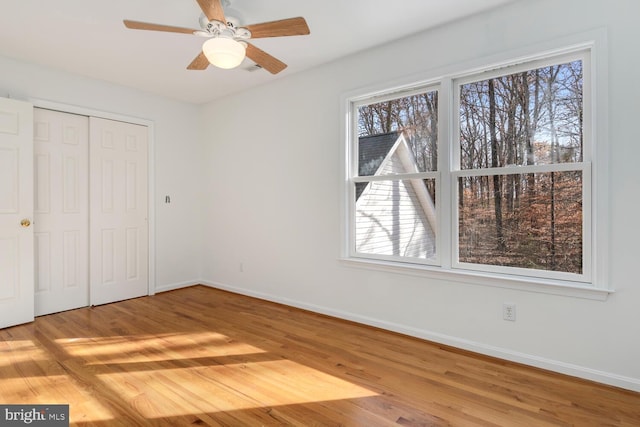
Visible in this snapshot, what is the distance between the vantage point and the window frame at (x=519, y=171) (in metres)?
2.26

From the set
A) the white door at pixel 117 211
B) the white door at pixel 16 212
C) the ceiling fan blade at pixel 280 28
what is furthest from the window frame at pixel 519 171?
the white door at pixel 16 212

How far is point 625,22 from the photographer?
2.20m

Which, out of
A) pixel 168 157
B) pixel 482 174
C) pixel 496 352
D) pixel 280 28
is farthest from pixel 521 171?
pixel 168 157

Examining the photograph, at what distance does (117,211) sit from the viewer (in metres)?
4.28

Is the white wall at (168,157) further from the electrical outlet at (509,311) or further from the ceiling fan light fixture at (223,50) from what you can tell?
the electrical outlet at (509,311)

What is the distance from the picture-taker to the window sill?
231cm

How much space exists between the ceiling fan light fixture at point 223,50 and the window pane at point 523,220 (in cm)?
198

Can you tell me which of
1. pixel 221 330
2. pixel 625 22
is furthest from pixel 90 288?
pixel 625 22

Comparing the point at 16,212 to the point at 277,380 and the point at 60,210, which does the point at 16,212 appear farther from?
the point at 277,380

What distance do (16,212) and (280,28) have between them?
315 cm

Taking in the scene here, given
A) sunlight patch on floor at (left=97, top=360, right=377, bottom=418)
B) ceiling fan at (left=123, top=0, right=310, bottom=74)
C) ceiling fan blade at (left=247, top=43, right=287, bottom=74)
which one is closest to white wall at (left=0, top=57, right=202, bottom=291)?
ceiling fan at (left=123, top=0, right=310, bottom=74)

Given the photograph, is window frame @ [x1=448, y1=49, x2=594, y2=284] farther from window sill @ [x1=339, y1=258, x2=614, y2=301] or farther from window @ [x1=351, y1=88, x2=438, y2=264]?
window @ [x1=351, y1=88, x2=438, y2=264]

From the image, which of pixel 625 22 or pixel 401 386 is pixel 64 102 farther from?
pixel 625 22

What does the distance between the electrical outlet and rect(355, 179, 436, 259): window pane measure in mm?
685
